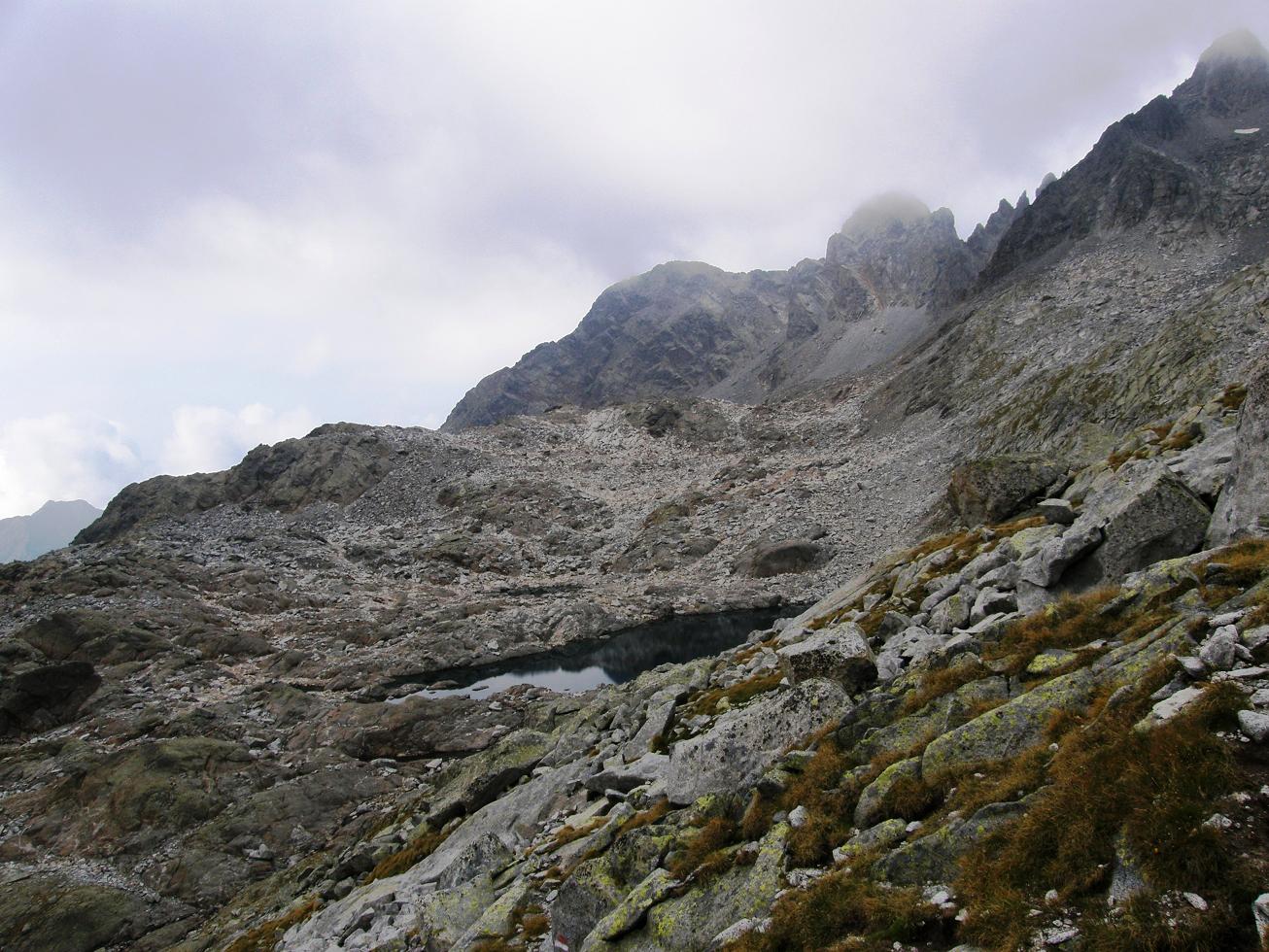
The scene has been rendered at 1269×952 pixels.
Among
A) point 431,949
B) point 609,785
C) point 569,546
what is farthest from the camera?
point 569,546

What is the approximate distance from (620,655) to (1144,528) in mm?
47745

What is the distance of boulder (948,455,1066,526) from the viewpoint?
101ft

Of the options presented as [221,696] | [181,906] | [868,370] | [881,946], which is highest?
[868,370]

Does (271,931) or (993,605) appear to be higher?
(993,605)

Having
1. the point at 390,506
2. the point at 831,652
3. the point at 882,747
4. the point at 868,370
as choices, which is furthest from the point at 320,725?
the point at 868,370

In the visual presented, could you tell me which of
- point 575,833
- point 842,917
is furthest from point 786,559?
point 842,917

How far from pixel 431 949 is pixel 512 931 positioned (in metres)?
2.86

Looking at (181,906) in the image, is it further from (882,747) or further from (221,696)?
(882,747)

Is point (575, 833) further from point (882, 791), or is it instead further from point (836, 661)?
point (882, 791)

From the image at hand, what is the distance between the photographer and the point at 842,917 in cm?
750

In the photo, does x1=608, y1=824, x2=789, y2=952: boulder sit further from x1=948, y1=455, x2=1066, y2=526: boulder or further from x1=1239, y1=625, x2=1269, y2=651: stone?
x1=948, y1=455, x2=1066, y2=526: boulder

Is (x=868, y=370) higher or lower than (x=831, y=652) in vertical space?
higher

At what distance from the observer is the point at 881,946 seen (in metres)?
6.73

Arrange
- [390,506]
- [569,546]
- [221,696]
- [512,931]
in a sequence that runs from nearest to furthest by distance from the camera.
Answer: [512,931], [221,696], [569,546], [390,506]
